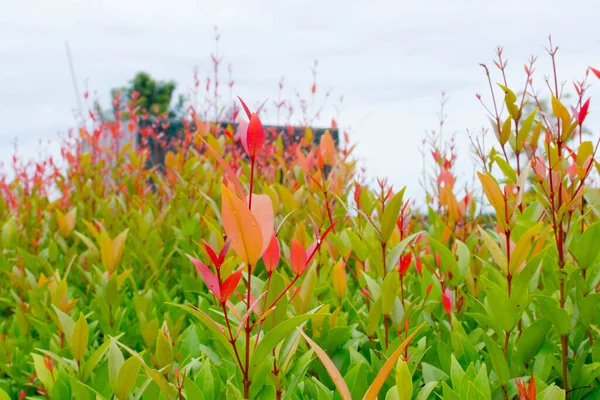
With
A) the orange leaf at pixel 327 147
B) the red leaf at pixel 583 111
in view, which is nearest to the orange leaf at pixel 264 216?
the red leaf at pixel 583 111

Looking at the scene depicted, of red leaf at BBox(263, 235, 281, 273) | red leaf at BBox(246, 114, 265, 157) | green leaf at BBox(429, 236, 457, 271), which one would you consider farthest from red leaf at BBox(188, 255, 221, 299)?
green leaf at BBox(429, 236, 457, 271)

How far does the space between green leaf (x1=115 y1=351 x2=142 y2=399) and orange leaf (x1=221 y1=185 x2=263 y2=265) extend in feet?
1.67

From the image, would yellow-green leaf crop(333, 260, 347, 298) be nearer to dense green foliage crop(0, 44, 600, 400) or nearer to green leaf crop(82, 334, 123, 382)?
dense green foliage crop(0, 44, 600, 400)

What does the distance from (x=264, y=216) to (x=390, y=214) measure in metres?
0.55

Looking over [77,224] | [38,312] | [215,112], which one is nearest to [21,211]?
[77,224]

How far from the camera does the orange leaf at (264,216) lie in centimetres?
115

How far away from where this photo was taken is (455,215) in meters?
2.64

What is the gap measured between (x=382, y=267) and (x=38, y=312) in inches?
63.7

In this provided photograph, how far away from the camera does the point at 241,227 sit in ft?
3.65

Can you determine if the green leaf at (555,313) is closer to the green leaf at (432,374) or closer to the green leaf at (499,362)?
the green leaf at (499,362)

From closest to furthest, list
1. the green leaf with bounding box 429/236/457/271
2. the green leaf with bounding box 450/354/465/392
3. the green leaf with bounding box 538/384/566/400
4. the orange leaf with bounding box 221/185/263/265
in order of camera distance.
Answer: the orange leaf with bounding box 221/185/263/265 < the green leaf with bounding box 538/384/566/400 < the green leaf with bounding box 450/354/465/392 < the green leaf with bounding box 429/236/457/271

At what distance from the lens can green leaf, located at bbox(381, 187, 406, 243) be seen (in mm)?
1607

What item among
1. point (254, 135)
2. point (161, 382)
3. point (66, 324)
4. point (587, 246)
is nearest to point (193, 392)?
point (161, 382)

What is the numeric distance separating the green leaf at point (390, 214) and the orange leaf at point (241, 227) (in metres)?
0.58
